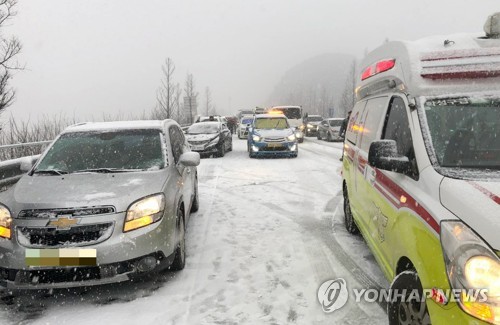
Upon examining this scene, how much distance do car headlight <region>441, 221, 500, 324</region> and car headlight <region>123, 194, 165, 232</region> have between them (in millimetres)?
2812

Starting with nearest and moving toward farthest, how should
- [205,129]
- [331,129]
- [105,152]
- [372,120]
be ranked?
[372,120], [105,152], [205,129], [331,129]

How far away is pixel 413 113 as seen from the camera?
10.7 feet

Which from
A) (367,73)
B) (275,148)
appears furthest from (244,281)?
(275,148)

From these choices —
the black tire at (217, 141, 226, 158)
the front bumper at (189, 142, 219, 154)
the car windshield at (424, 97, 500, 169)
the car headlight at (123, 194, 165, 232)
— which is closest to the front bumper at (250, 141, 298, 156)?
the black tire at (217, 141, 226, 158)

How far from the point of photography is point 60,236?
372 cm

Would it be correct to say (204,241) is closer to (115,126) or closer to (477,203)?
(115,126)

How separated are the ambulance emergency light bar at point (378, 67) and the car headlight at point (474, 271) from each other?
208 cm

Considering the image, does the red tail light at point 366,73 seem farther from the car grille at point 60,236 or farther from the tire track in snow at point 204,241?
the car grille at point 60,236

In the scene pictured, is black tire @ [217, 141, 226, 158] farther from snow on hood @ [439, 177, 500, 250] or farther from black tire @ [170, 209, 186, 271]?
snow on hood @ [439, 177, 500, 250]

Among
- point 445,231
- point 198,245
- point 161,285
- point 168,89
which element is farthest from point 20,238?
point 168,89

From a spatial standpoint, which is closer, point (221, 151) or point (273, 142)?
point (273, 142)

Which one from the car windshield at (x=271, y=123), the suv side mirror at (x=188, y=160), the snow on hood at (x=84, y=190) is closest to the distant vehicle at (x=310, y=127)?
the car windshield at (x=271, y=123)

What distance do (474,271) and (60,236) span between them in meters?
3.32

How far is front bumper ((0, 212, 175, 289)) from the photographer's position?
371 cm
